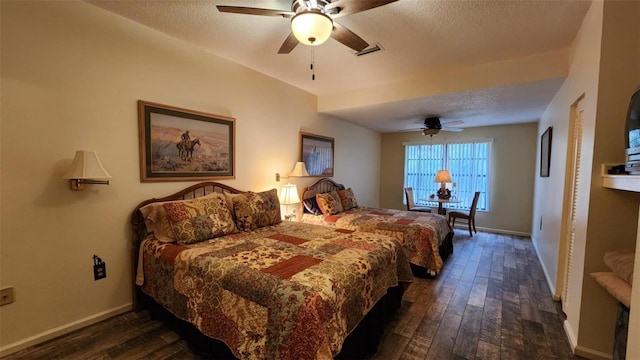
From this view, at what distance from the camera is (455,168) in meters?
5.93

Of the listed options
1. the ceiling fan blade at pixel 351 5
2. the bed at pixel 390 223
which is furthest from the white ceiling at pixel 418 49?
the bed at pixel 390 223

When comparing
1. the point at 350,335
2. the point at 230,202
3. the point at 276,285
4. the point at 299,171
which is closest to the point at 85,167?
the point at 230,202

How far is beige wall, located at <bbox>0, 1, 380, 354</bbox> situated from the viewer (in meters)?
1.79

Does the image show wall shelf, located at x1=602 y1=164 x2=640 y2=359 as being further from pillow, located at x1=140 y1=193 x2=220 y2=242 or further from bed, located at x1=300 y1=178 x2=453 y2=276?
pillow, located at x1=140 y1=193 x2=220 y2=242

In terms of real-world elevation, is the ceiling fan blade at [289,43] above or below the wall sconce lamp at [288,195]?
above

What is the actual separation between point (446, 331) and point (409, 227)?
1322mm

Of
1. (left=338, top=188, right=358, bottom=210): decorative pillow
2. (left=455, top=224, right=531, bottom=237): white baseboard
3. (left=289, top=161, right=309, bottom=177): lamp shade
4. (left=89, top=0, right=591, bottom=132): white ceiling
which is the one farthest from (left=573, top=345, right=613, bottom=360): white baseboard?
(left=455, top=224, right=531, bottom=237): white baseboard

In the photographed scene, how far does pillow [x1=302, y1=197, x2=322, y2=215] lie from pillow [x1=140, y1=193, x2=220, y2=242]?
2107mm

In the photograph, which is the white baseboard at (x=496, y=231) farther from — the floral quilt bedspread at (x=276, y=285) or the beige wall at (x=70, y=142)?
the beige wall at (x=70, y=142)

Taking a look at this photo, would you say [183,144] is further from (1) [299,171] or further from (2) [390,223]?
(2) [390,223]

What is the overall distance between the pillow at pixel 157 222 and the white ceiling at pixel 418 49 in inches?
65.2

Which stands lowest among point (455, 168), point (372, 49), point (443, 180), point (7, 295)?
point (7, 295)

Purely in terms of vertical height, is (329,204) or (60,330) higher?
(329,204)

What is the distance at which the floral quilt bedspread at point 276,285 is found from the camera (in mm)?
1328
